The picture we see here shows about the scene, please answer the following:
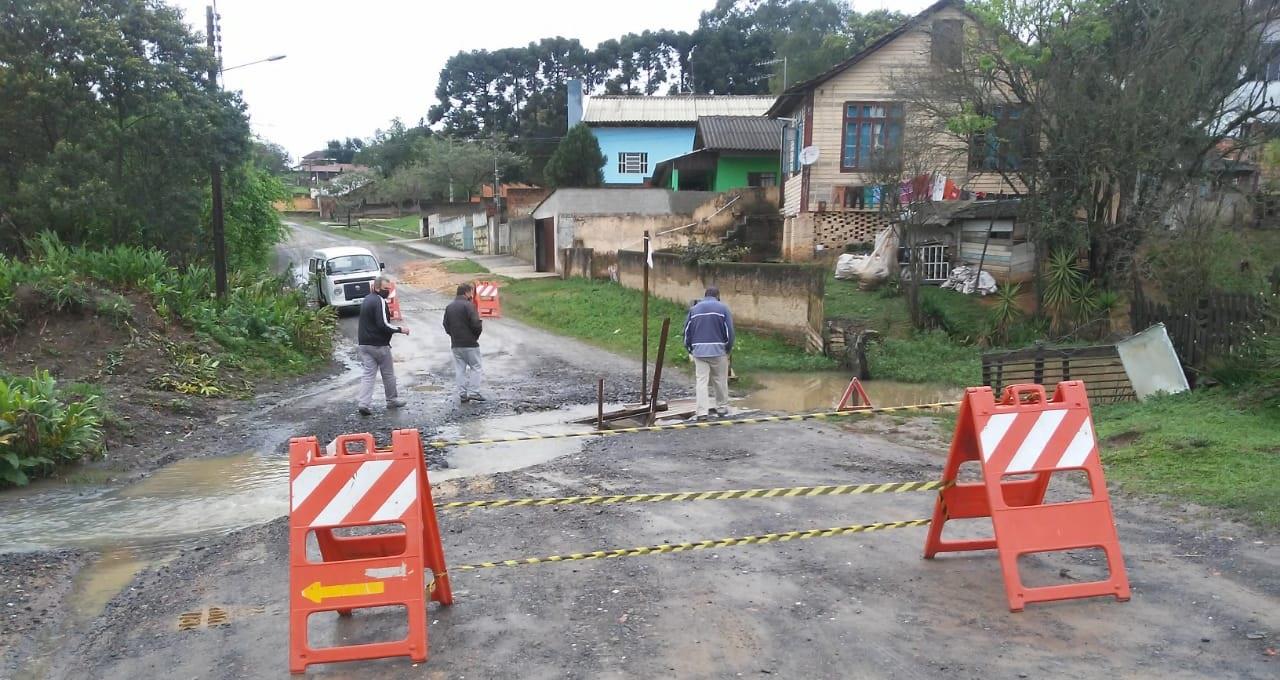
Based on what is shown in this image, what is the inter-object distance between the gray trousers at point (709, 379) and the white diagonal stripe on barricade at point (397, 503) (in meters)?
6.57

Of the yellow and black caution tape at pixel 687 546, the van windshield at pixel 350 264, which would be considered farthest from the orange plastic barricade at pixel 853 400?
the van windshield at pixel 350 264

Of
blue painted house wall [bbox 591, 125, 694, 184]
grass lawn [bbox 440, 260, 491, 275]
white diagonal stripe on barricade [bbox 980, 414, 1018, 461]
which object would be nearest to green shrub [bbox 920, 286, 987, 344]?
white diagonal stripe on barricade [bbox 980, 414, 1018, 461]

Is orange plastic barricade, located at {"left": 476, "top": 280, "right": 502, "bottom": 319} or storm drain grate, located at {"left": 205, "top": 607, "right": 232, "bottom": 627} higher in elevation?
storm drain grate, located at {"left": 205, "top": 607, "right": 232, "bottom": 627}

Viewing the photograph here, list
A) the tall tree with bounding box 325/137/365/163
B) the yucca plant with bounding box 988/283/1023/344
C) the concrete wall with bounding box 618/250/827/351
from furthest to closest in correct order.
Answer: the tall tree with bounding box 325/137/365/163 < the concrete wall with bounding box 618/250/827/351 < the yucca plant with bounding box 988/283/1023/344

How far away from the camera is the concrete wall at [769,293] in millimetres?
16719

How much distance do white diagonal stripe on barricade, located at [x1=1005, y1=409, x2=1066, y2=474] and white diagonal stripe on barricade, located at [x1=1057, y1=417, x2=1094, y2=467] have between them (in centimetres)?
12

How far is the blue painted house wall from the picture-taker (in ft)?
152

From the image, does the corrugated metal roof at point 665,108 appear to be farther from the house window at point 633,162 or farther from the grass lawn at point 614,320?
the grass lawn at point 614,320

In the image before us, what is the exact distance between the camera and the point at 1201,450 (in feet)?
25.4

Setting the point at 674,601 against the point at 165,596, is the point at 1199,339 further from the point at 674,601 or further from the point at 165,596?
the point at 165,596

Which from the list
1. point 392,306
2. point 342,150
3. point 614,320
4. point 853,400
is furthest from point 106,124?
point 342,150

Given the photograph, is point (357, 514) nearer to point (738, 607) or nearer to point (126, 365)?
point (738, 607)

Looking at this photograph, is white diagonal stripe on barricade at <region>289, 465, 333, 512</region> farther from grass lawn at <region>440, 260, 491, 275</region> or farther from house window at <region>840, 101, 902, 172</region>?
grass lawn at <region>440, 260, 491, 275</region>

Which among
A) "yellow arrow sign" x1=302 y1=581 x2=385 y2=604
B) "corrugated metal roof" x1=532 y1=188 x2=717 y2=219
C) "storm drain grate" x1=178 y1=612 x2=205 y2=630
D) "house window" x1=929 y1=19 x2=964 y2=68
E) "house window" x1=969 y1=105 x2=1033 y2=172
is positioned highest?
"house window" x1=929 y1=19 x2=964 y2=68
